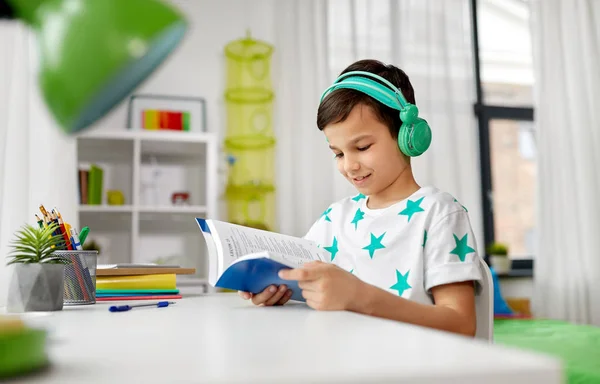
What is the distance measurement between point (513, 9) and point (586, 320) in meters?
2.12

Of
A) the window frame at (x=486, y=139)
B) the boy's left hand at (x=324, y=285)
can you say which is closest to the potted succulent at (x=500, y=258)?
the window frame at (x=486, y=139)

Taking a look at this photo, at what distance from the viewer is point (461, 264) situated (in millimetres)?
969

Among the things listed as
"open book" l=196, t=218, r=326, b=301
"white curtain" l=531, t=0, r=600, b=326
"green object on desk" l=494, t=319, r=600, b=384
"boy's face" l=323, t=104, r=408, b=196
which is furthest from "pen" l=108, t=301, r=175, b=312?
"white curtain" l=531, t=0, r=600, b=326

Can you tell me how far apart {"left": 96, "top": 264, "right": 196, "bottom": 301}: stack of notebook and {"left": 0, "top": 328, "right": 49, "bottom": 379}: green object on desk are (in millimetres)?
818

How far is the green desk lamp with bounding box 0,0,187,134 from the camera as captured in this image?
1.05ft

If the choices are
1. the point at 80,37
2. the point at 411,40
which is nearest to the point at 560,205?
the point at 411,40

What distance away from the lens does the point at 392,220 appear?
112cm

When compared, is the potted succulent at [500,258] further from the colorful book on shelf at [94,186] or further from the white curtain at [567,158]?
the colorful book on shelf at [94,186]

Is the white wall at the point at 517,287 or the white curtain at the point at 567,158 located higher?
the white curtain at the point at 567,158

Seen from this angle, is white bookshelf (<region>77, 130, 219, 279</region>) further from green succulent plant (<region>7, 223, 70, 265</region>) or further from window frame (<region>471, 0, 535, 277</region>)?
green succulent plant (<region>7, 223, 70, 265</region>)

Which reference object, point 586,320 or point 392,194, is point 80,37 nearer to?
point 392,194

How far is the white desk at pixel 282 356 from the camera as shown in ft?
1.03

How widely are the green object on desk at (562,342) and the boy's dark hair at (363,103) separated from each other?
661mm

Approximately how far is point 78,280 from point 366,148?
563 mm
